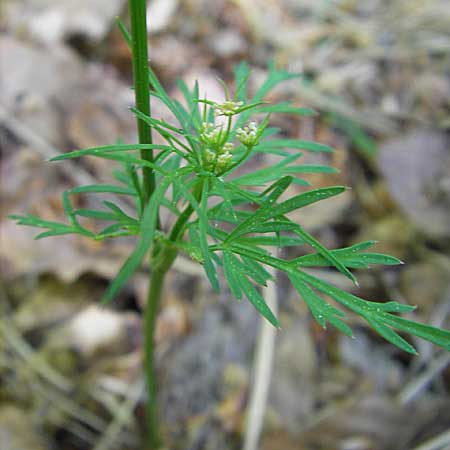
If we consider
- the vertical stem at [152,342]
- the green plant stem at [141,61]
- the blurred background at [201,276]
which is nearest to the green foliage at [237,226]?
the green plant stem at [141,61]

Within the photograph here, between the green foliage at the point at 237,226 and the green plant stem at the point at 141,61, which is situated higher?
the green plant stem at the point at 141,61

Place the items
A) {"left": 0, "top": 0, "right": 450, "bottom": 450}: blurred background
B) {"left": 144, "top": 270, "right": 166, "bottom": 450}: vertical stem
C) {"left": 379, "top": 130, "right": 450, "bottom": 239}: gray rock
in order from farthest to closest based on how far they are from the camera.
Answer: {"left": 379, "top": 130, "right": 450, "bottom": 239}: gray rock, {"left": 0, "top": 0, "right": 450, "bottom": 450}: blurred background, {"left": 144, "top": 270, "right": 166, "bottom": 450}: vertical stem

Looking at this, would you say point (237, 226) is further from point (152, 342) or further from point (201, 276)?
point (201, 276)

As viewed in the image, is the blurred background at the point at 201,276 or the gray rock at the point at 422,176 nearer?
the blurred background at the point at 201,276

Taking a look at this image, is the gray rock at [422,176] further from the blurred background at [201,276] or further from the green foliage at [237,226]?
the green foliage at [237,226]

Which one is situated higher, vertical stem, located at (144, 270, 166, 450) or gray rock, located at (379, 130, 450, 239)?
gray rock, located at (379, 130, 450, 239)

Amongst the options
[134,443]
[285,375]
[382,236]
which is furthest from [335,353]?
[134,443]

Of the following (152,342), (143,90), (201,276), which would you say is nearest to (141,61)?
(143,90)

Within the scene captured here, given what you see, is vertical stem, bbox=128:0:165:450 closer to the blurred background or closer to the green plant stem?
the green plant stem

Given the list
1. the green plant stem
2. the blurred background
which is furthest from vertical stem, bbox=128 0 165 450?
the blurred background
